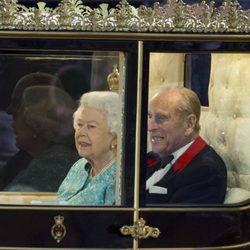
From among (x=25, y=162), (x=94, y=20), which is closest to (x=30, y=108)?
(x=25, y=162)

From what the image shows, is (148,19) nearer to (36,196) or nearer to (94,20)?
(94,20)

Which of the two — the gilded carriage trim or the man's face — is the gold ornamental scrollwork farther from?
the gilded carriage trim

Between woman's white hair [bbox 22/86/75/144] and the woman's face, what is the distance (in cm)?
4

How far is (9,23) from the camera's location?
3562 millimetres

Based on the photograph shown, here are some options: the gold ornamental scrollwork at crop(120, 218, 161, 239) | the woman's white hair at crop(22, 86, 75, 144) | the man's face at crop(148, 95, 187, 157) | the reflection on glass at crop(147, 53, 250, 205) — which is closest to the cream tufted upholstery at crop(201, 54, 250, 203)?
A: the reflection on glass at crop(147, 53, 250, 205)

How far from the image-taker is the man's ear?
3668mm

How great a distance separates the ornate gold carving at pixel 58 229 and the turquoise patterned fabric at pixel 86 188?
77 mm

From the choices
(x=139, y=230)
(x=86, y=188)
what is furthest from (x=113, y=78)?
(x=139, y=230)

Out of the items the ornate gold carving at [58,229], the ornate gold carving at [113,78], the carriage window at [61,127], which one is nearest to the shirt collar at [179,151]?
the carriage window at [61,127]

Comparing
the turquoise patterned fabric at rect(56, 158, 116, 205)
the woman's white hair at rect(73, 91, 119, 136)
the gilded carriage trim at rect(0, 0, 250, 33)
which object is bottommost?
the turquoise patterned fabric at rect(56, 158, 116, 205)

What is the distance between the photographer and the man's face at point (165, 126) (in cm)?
363

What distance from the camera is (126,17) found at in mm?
3574

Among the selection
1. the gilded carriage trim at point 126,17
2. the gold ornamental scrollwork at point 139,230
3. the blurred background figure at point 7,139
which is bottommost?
the gold ornamental scrollwork at point 139,230

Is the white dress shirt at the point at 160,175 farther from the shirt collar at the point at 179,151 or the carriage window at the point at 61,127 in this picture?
the carriage window at the point at 61,127
